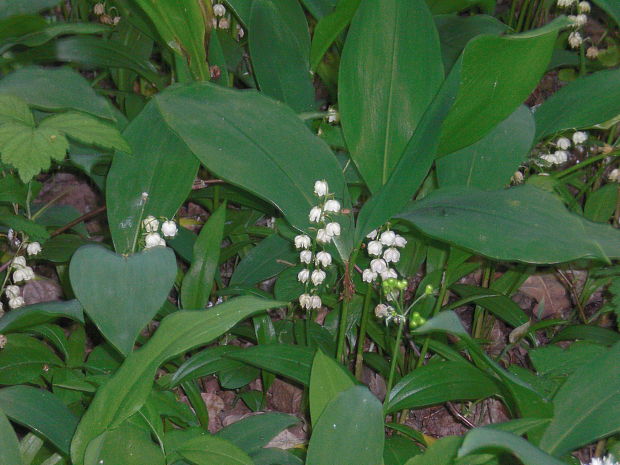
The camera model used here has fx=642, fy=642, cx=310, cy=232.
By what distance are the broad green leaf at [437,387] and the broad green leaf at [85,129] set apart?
0.90m

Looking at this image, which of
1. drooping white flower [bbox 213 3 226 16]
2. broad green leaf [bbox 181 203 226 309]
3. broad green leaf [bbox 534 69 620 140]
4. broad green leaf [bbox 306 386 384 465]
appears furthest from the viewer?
drooping white flower [bbox 213 3 226 16]

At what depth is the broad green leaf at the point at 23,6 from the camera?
1698 mm

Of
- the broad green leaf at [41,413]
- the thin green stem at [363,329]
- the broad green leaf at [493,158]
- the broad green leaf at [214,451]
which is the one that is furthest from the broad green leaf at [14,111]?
the broad green leaf at [493,158]

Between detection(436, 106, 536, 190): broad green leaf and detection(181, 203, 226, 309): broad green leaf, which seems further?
detection(181, 203, 226, 309): broad green leaf

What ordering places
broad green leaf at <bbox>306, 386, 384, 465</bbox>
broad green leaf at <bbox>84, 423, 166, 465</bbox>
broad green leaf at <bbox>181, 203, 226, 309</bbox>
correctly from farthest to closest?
broad green leaf at <bbox>181, 203, 226, 309</bbox> → broad green leaf at <bbox>84, 423, 166, 465</bbox> → broad green leaf at <bbox>306, 386, 384, 465</bbox>

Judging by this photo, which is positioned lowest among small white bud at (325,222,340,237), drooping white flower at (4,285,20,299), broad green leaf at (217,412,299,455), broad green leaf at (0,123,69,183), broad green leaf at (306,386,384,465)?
broad green leaf at (217,412,299,455)

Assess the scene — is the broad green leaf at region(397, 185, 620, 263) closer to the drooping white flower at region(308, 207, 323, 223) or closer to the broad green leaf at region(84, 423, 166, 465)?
the drooping white flower at region(308, 207, 323, 223)

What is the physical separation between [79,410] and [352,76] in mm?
1127

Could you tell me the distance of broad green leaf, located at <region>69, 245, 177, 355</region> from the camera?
1.19 m

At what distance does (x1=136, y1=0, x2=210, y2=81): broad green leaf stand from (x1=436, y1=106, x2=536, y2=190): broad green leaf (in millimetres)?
755

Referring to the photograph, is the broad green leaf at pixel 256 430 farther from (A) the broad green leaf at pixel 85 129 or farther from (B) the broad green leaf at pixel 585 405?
(A) the broad green leaf at pixel 85 129

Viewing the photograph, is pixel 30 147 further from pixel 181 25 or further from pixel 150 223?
pixel 181 25

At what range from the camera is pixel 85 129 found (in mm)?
1469

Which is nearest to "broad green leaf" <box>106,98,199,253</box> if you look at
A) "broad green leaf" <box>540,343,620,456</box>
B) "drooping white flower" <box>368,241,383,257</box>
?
"drooping white flower" <box>368,241,383,257</box>
